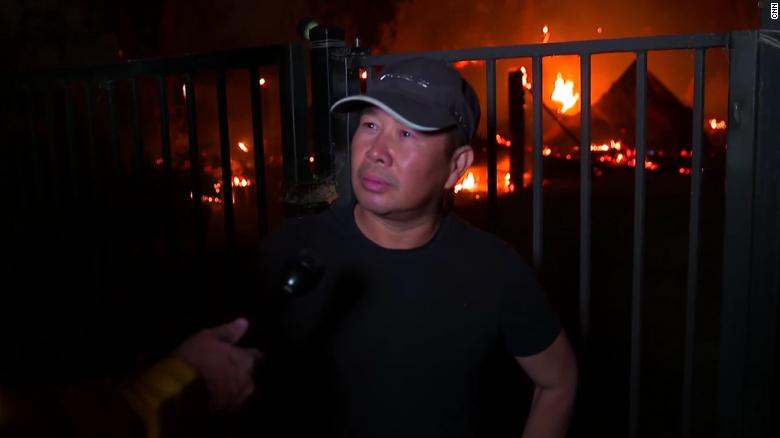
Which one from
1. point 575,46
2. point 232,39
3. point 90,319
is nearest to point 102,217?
point 90,319

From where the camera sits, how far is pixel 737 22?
20469 mm

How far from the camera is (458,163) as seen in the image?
2297mm

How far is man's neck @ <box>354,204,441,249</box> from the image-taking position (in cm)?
220

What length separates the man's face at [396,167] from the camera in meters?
2.12

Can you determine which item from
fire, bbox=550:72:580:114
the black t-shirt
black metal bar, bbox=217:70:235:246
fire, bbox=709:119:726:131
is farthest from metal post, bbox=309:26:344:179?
fire, bbox=709:119:726:131

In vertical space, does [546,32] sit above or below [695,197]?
above

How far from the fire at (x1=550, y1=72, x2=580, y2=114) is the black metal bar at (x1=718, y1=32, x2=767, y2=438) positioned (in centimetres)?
1690

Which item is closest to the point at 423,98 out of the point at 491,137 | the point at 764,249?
the point at 491,137

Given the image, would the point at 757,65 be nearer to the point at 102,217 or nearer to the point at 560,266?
the point at 102,217

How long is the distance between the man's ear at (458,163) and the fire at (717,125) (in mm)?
19064

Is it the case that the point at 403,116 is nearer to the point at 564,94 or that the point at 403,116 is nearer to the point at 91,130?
the point at 91,130

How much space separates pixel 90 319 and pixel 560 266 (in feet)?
17.0

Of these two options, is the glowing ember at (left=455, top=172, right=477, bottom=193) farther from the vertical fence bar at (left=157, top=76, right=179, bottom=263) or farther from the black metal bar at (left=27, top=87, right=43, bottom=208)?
the vertical fence bar at (left=157, top=76, right=179, bottom=263)

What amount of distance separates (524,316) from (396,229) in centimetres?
49
